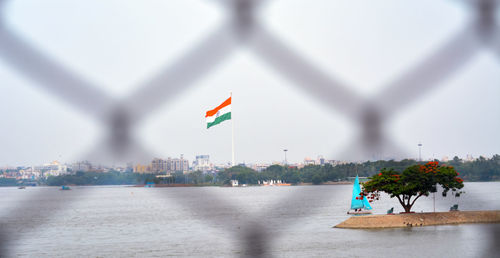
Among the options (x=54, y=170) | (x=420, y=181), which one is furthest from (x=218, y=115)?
(x=420, y=181)

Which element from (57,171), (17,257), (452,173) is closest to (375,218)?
(452,173)

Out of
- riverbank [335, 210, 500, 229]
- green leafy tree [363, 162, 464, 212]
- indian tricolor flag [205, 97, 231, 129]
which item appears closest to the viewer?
indian tricolor flag [205, 97, 231, 129]

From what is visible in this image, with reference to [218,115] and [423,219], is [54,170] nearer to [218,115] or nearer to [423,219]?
[218,115]

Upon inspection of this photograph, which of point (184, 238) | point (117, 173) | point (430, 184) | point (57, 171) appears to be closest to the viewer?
point (117, 173)

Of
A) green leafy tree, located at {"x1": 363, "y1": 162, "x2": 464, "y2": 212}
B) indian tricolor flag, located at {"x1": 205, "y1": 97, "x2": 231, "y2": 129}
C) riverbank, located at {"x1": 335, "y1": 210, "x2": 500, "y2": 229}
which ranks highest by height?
indian tricolor flag, located at {"x1": 205, "y1": 97, "x2": 231, "y2": 129}

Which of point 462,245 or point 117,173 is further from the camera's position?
point 462,245

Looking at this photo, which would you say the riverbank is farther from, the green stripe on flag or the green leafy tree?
the green stripe on flag

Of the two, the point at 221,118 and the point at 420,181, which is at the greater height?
the point at 221,118

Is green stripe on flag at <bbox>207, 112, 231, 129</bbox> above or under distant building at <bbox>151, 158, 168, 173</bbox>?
above

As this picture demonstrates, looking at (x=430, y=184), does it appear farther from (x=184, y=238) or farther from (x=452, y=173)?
(x=184, y=238)

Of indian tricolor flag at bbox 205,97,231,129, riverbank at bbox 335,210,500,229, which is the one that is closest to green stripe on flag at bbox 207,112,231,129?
indian tricolor flag at bbox 205,97,231,129

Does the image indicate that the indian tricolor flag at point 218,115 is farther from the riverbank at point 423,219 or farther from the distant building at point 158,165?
the riverbank at point 423,219
